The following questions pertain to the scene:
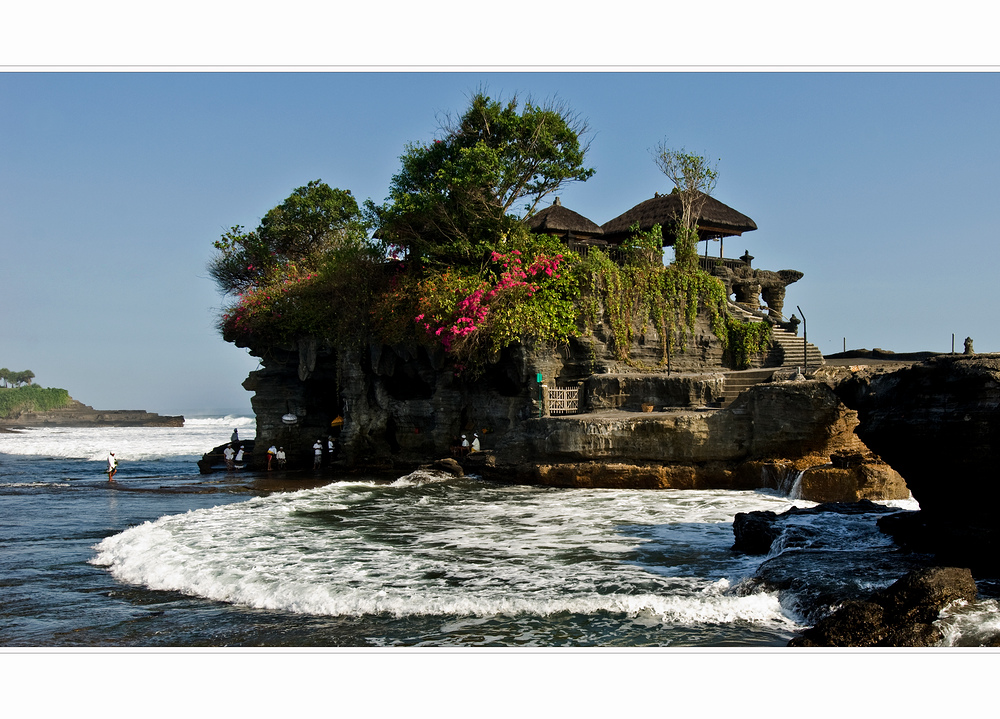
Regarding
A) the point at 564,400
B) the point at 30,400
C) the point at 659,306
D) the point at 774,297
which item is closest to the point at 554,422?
the point at 564,400

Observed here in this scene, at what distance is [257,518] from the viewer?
12.8 meters

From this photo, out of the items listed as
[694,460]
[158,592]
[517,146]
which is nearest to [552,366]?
[694,460]

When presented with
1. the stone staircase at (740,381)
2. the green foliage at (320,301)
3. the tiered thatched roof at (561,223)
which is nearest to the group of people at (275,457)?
the green foliage at (320,301)

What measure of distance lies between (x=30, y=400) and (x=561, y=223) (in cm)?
8301

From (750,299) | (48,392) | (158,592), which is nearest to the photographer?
(158,592)

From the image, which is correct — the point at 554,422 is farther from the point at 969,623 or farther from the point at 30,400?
the point at 30,400

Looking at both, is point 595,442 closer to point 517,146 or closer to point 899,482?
point 899,482

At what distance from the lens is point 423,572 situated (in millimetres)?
8438

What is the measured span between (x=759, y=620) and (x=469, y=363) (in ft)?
46.6

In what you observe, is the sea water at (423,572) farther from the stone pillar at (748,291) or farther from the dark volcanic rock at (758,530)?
the stone pillar at (748,291)

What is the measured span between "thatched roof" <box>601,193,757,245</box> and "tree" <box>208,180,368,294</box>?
35.6ft

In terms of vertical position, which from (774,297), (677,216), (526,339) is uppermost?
(677,216)

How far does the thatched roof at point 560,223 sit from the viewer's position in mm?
25828

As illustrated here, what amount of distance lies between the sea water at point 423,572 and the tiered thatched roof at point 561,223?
13.4 metres
